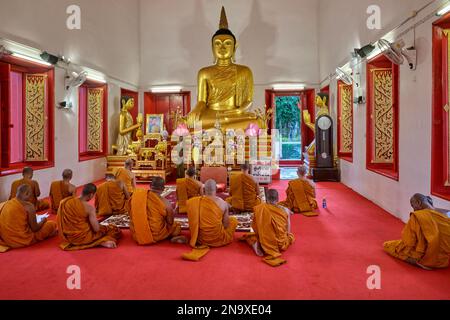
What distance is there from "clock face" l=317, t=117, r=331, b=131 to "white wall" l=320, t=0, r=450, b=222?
3.58ft

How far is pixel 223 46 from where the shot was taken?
8.84 meters

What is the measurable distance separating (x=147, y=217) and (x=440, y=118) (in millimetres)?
3302

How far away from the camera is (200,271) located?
2957 mm

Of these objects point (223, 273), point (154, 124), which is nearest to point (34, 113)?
point (154, 124)

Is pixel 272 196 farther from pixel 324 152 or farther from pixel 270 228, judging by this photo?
pixel 324 152

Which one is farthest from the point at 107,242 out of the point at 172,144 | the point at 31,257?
the point at 172,144

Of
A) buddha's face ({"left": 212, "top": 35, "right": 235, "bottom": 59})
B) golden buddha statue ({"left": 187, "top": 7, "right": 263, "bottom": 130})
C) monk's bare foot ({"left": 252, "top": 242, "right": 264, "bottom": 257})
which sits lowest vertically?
monk's bare foot ({"left": 252, "top": 242, "right": 264, "bottom": 257})

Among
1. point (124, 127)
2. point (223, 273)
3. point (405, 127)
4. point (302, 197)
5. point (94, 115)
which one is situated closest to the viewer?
point (223, 273)

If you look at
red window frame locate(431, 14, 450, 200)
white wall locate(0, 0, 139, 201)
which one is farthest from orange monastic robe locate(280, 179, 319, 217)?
white wall locate(0, 0, 139, 201)

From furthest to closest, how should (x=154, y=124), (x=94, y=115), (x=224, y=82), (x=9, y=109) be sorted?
(x=154, y=124) → (x=224, y=82) → (x=94, y=115) → (x=9, y=109)

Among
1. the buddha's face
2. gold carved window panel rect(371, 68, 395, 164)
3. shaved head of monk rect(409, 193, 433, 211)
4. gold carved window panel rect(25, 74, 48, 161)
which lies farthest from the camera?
the buddha's face

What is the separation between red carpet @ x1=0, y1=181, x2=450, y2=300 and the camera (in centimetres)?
254

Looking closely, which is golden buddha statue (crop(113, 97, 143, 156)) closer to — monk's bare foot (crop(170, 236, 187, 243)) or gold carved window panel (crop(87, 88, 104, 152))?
gold carved window panel (crop(87, 88, 104, 152))

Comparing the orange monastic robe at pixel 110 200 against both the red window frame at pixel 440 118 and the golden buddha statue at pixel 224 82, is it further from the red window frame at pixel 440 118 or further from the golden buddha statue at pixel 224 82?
the golden buddha statue at pixel 224 82
